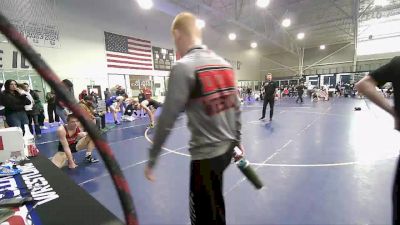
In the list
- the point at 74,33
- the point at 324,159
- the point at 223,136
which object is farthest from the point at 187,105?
the point at 74,33

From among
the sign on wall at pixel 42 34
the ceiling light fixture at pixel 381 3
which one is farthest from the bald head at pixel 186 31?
the ceiling light fixture at pixel 381 3

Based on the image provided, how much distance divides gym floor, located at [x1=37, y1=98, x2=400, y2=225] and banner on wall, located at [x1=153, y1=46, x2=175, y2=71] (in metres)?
13.3

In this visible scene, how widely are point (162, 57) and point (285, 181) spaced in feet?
56.4

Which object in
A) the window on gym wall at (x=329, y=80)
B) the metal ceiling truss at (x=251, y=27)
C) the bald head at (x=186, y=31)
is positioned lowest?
the bald head at (x=186, y=31)

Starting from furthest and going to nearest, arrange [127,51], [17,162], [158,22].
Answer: [158,22] → [127,51] → [17,162]

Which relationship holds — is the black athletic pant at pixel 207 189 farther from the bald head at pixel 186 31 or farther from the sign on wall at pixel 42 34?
the sign on wall at pixel 42 34

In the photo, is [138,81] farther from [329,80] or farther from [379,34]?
[379,34]

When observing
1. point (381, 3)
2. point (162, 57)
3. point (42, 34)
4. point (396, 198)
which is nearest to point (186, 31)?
point (396, 198)

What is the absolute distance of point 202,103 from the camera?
1.44 m

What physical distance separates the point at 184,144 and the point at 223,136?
4618mm

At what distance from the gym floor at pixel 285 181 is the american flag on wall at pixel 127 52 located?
10542mm

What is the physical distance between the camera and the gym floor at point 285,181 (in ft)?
8.61

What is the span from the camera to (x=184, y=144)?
19.9 feet

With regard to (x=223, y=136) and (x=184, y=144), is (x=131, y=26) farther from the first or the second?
(x=223, y=136)
